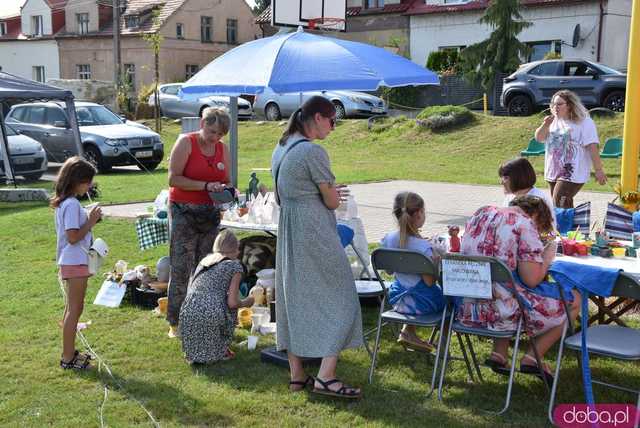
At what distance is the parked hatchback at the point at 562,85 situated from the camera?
18484 mm

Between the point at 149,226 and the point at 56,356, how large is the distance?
78.0 inches

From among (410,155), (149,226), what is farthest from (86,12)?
(149,226)

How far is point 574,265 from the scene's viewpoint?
13.0 feet

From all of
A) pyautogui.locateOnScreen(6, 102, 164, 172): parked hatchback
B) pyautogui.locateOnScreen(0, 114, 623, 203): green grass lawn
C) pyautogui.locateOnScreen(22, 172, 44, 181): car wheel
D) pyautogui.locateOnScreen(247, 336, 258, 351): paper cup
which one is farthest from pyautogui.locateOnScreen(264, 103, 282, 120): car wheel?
pyautogui.locateOnScreen(247, 336, 258, 351): paper cup

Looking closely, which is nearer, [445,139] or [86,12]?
[445,139]

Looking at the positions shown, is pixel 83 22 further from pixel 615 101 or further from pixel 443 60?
pixel 615 101

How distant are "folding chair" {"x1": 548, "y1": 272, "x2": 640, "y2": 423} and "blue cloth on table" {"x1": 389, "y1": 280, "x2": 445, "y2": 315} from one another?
0.76 m

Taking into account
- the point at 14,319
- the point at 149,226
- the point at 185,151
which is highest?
the point at 185,151

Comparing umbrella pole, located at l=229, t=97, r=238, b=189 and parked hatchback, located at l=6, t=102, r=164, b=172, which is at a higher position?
umbrella pole, located at l=229, t=97, r=238, b=189

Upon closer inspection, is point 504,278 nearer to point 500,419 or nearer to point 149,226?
point 500,419

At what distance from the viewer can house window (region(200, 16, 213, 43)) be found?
4097cm

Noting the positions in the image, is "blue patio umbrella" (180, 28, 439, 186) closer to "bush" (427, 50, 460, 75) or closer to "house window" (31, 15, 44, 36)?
"bush" (427, 50, 460, 75)

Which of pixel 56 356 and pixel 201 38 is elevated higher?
pixel 201 38

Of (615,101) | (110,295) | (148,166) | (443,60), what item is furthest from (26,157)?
(443,60)
